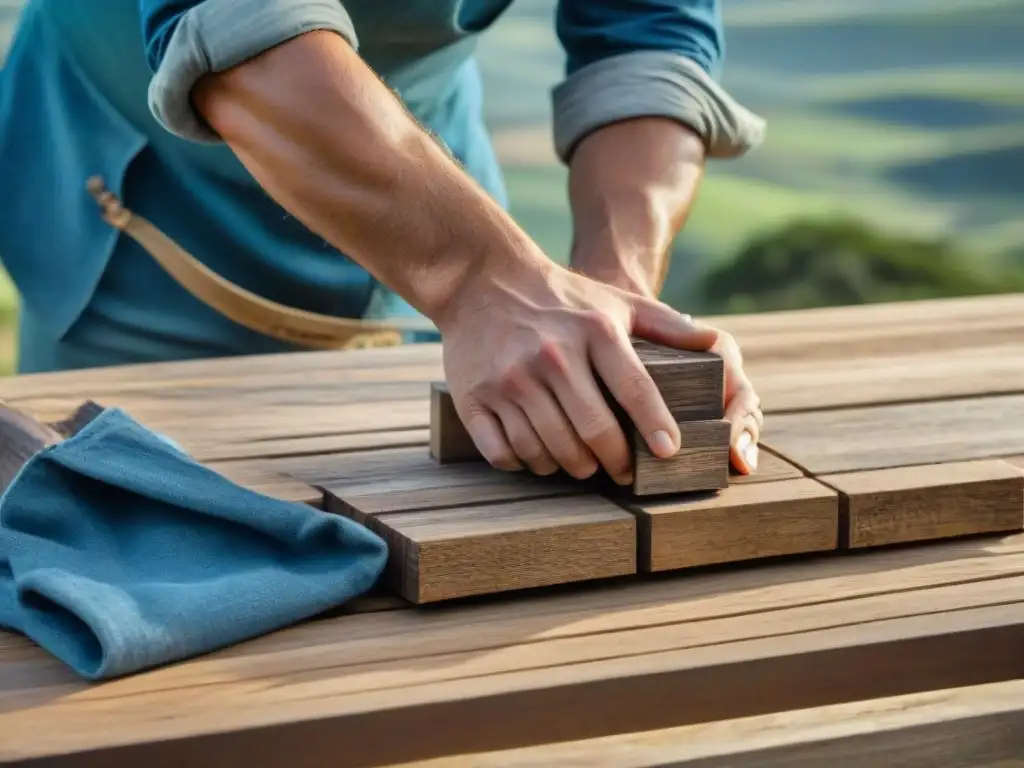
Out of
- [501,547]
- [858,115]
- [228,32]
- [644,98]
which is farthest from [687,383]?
[858,115]

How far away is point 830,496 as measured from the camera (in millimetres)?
1149

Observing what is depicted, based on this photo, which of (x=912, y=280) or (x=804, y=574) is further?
(x=912, y=280)

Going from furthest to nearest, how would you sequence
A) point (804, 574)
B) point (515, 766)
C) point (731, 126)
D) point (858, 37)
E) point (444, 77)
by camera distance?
point (858, 37), point (444, 77), point (731, 126), point (804, 574), point (515, 766)

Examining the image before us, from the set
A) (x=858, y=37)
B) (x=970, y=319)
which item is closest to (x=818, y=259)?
(x=858, y=37)

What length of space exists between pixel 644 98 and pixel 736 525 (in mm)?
786

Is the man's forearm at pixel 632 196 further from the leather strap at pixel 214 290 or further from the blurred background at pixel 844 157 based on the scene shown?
the blurred background at pixel 844 157

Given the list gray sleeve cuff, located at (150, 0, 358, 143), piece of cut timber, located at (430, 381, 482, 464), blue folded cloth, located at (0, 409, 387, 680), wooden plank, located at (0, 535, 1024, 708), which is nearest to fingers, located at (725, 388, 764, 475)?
wooden plank, located at (0, 535, 1024, 708)

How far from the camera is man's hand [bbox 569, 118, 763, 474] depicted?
1630 mm

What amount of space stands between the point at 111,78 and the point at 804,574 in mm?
1171

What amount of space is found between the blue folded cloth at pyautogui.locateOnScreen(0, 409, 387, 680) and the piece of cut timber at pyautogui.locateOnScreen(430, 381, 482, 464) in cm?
21

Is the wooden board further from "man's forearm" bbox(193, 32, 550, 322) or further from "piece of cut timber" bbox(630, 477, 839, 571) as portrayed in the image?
"man's forearm" bbox(193, 32, 550, 322)

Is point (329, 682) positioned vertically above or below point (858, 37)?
below

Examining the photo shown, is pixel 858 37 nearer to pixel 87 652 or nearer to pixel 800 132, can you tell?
pixel 800 132

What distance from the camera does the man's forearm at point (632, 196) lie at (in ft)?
5.35
